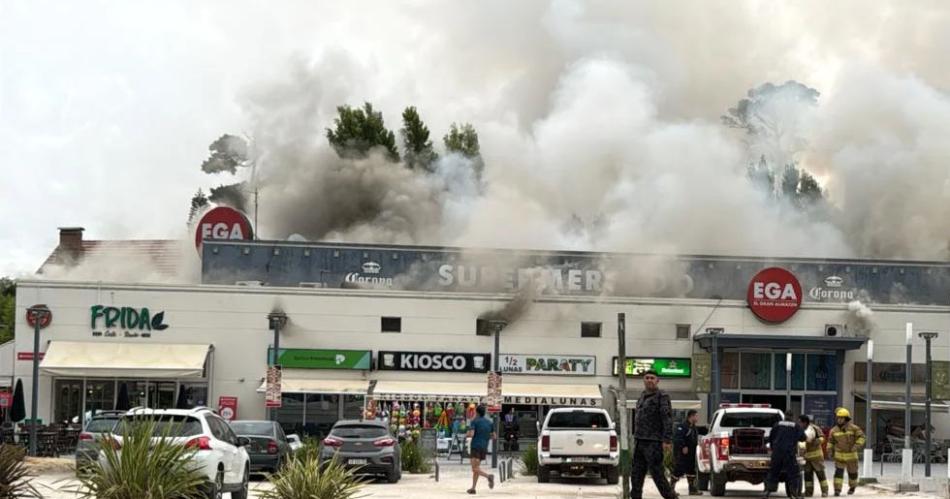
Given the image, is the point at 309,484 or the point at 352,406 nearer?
the point at 309,484

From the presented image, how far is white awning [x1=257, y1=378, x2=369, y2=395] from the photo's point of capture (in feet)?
168

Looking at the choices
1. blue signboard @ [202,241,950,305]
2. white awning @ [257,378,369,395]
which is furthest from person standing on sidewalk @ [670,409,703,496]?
blue signboard @ [202,241,950,305]

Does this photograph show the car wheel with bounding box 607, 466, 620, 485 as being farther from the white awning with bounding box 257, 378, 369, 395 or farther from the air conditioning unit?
the air conditioning unit

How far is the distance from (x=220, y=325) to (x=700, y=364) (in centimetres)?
1729

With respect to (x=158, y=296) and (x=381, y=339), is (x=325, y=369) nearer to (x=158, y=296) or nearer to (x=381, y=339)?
(x=381, y=339)

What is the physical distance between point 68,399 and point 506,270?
16.8 m

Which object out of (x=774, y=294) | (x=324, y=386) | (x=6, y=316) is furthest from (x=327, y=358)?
(x=6, y=316)

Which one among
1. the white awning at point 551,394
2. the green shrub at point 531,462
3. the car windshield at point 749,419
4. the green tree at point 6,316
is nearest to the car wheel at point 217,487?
the car windshield at point 749,419

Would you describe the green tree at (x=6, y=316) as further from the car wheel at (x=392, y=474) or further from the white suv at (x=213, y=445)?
the white suv at (x=213, y=445)

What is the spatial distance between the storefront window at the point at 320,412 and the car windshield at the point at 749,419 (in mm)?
26224

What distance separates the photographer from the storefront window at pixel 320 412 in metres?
52.6

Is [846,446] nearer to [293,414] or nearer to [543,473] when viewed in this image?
[543,473]

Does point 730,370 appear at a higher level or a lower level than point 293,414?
higher

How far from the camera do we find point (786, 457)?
25.5m
